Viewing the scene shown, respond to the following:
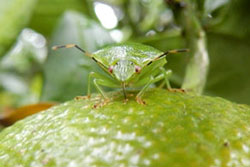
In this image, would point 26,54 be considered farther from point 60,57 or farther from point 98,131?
point 98,131

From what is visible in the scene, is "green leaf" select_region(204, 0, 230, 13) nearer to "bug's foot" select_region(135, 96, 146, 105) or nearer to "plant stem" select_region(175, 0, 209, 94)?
"plant stem" select_region(175, 0, 209, 94)

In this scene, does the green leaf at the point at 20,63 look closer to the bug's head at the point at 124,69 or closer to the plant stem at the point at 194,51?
the plant stem at the point at 194,51

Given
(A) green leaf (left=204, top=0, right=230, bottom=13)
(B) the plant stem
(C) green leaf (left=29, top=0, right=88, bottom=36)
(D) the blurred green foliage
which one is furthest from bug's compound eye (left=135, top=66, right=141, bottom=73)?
(C) green leaf (left=29, top=0, right=88, bottom=36)

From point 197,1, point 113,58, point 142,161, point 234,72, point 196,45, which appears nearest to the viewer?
point 142,161

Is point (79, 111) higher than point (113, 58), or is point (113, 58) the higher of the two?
point (113, 58)

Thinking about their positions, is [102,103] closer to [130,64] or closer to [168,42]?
[130,64]

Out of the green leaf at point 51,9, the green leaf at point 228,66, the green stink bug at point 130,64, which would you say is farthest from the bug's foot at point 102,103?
the green leaf at point 51,9

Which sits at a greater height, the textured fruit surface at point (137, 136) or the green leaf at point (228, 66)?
the green leaf at point (228, 66)

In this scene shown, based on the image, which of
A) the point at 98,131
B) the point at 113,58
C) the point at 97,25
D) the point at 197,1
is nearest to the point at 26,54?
the point at 97,25
